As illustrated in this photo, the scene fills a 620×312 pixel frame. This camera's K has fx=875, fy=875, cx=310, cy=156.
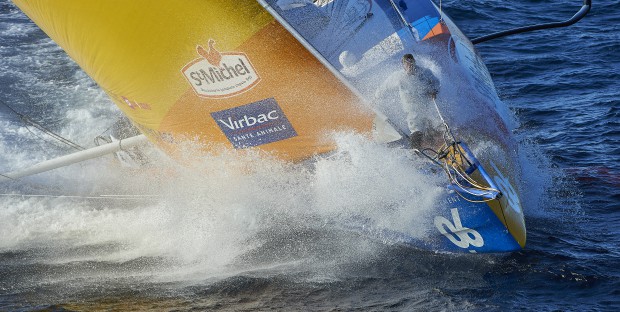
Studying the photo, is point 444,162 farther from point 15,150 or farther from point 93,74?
point 15,150

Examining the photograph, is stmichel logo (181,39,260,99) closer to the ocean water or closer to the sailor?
the ocean water

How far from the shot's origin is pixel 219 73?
7129mm

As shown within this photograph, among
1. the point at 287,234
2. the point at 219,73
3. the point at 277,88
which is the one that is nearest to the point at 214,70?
the point at 219,73

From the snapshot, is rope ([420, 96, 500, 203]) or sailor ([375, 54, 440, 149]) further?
sailor ([375, 54, 440, 149])

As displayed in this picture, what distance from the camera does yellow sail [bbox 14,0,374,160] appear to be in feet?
22.7

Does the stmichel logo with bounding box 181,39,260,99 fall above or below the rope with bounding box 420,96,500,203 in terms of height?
above

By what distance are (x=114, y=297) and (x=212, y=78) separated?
6.28ft

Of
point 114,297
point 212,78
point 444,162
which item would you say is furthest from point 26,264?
point 444,162

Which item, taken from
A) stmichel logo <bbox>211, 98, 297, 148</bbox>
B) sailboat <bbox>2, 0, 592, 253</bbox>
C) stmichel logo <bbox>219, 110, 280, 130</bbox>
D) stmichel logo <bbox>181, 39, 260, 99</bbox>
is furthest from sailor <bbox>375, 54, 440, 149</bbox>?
stmichel logo <bbox>181, 39, 260, 99</bbox>

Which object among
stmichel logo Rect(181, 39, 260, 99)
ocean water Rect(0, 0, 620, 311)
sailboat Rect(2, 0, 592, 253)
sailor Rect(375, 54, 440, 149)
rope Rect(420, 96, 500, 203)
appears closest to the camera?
ocean water Rect(0, 0, 620, 311)

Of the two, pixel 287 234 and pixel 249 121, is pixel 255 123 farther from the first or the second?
pixel 287 234

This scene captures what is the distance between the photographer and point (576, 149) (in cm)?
941

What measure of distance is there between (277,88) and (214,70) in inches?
21.0

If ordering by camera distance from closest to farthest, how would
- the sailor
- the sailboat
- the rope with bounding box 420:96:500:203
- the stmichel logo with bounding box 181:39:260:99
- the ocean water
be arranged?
1. the ocean water
2. the rope with bounding box 420:96:500:203
3. the sailboat
4. the stmichel logo with bounding box 181:39:260:99
5. the sailor
